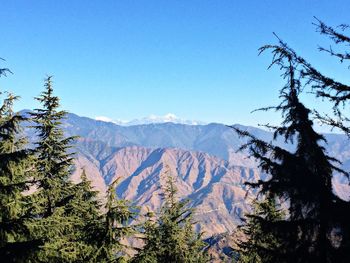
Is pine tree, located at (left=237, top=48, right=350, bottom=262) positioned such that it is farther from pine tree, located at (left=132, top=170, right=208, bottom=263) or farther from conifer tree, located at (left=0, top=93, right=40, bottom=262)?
pine tree, located at (left=132, top=170, right=208, bottom=263)

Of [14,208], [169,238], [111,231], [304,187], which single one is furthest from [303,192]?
[169,238]

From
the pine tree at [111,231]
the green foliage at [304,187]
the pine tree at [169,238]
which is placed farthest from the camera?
the pine tree at [169,238]

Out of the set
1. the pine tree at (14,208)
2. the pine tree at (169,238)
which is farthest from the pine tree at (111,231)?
the pine tree at (169,238)

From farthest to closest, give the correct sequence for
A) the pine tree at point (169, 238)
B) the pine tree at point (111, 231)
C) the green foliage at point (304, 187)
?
the pine tree at point (169, 238), the pine tree at point (111, 231), the green foliage at point (304, 187)

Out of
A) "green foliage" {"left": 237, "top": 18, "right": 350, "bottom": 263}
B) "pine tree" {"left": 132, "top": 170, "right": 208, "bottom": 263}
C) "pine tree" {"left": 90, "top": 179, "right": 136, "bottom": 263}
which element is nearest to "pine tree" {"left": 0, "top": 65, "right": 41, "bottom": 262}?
"pine tree" {"left": 90, "top": 179, "right": 136, "bottom": 263}

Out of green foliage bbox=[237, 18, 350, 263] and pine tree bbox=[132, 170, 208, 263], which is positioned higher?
green foliage bbox=[237, 18, 350, 263]

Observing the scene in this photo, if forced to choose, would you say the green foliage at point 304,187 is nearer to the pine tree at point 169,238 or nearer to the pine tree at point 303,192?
the pine tree at point 303,192

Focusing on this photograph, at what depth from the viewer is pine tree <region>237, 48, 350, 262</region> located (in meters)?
7.18

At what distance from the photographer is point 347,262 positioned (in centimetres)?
683

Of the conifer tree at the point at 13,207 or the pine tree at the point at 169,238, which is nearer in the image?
the conifer tree at the point at 13,207

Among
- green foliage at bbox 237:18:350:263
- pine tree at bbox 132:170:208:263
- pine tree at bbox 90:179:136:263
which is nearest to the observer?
green foliage at bbox 237:18:350:263

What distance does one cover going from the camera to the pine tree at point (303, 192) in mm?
7184

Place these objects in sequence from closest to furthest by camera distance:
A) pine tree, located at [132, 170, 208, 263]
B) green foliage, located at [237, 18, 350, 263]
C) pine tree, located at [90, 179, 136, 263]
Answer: green foliage, located at [237, 18, 350, 263] < pine tree, located at [90, 179, 136, 263] < pine tree, located at [132, 170, 208, 263]

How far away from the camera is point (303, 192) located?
7.34 m
